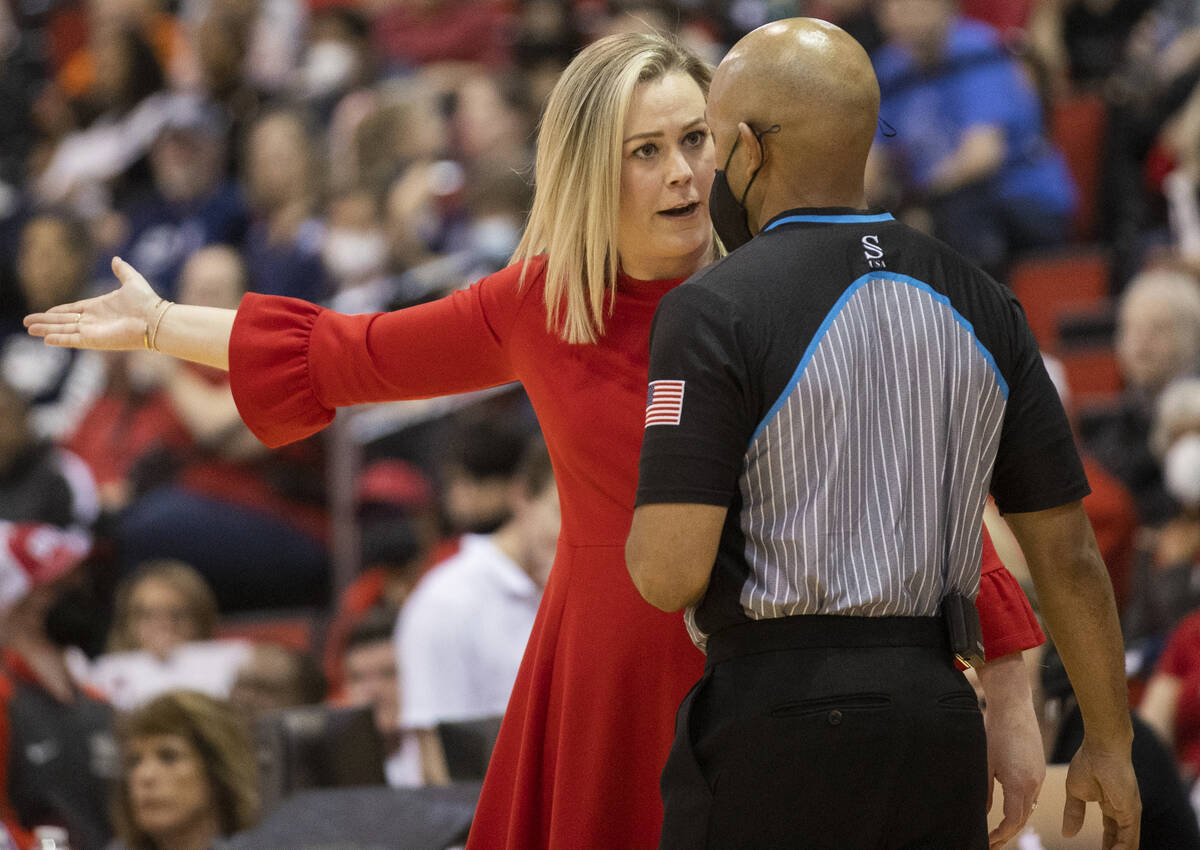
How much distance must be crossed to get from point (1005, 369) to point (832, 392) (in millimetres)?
284

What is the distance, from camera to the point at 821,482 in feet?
6.53

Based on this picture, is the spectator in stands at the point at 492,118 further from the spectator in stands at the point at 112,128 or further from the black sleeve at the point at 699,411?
the black sleeve at the point at 699,411

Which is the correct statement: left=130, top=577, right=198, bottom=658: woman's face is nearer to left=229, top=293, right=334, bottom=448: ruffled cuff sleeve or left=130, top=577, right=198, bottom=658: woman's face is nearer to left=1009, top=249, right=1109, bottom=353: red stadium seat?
left=229, top=293, right=334, bottom=448: ruffled cuff sleeve

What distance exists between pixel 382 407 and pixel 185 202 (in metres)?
2.81

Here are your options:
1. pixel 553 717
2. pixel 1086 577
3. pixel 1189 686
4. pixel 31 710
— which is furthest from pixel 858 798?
pixel 31 710

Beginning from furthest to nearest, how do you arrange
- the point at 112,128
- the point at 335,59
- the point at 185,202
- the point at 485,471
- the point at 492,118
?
1. the point at 112,128
2. the point at 335,59
3. the point at 185,202
4. the point at 492,118
5. the point at 485,471

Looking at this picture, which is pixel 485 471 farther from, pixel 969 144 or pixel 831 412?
pixel 831 412

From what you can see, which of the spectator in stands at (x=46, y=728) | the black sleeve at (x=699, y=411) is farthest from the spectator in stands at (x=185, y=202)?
the black sleeve at (x=699, y=411)

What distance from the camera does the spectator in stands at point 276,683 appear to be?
5.53m

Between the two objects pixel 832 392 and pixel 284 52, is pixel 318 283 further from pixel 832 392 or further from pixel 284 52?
pixel 832 392

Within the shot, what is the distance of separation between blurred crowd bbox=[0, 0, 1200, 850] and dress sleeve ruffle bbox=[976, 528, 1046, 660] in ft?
3.52

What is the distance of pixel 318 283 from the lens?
7852 mm

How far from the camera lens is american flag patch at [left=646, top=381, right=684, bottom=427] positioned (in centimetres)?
200

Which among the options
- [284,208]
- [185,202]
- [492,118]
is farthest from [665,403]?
[185,202]
